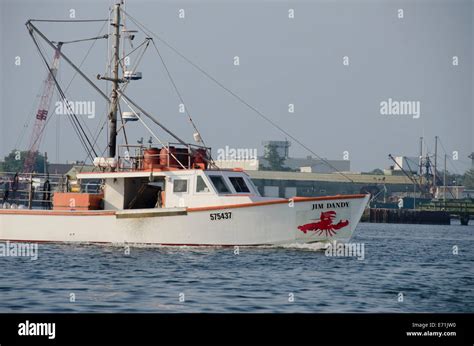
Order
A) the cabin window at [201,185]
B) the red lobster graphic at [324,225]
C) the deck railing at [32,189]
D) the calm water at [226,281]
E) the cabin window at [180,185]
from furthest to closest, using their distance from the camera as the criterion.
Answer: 1. the deck railing at [32,189]
2. the cabin window at [180,185]
3. the cabin window at [201,185]
4. the red lobster graphic at [324,225]
5. the calm water at [226,281]

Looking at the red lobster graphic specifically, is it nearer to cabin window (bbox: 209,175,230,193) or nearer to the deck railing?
cabin window (bbox: 209,175,230,193)

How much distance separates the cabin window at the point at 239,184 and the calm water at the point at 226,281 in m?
3.36

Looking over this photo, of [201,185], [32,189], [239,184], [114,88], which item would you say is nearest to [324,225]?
[239,184]

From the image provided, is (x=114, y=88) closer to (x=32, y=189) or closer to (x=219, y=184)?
(x=32, y=189)

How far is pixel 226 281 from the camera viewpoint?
2838 centimetres

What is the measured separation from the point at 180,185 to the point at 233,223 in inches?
141

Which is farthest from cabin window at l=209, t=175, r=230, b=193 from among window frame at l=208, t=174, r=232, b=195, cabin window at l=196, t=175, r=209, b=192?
cabin window at l=196, t=175, r=209, b=192

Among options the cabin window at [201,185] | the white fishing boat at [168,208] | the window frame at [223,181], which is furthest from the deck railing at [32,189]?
the window frame at [223,181]

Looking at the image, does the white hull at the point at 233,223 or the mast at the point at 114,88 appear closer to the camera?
the white hull at the point at 233,223

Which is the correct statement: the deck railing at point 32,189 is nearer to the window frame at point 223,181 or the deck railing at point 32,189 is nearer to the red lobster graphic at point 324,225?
the window frame at point 223,181

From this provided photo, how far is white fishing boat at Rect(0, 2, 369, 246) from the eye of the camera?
37.2 meters

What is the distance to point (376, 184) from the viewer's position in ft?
525

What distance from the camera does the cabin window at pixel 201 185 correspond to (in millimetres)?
38625
